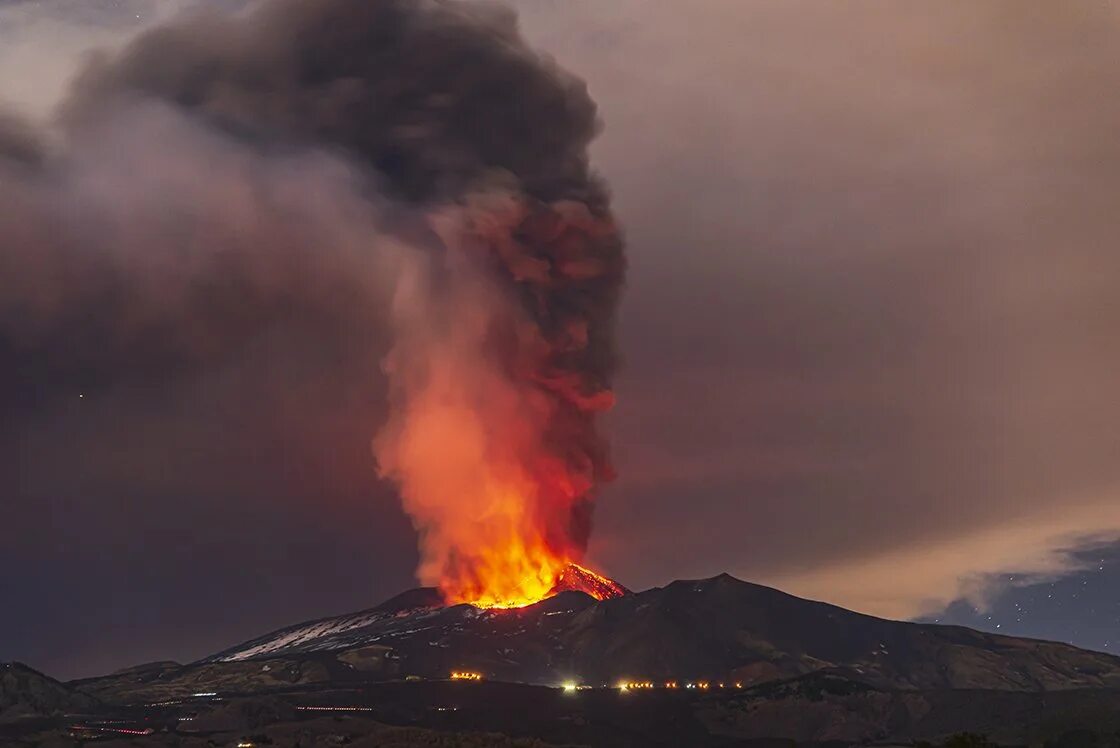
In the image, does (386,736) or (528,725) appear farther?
(528,725)

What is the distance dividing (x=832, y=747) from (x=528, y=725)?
45.6 metres

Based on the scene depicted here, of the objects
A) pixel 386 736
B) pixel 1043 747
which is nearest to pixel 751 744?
pixel 1043 747

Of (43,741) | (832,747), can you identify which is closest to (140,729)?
(43,741)

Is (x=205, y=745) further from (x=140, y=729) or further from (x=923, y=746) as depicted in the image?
(x=923, y=746)

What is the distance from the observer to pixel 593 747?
187m

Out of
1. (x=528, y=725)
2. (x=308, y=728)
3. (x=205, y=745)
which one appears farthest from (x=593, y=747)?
(x=205, y=745)

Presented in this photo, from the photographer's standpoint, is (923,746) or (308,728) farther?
(308,728)

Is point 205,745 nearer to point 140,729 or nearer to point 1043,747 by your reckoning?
point 140,729

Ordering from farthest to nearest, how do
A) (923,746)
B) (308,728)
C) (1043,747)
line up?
(308,728)
(1043,747)
(923,746)

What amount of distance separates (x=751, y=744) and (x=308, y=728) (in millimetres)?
65131

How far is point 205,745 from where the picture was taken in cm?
18575

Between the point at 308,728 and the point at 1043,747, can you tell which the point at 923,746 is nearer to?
the point at 1043,747

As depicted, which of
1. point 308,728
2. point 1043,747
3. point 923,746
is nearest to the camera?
point 923,746

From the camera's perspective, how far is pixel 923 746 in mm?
166000
